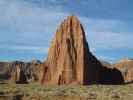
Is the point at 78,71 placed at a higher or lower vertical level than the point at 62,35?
lower

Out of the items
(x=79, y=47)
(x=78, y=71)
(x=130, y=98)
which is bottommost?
(x=130, y=98)

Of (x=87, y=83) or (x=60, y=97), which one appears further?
(x=87, y=83)

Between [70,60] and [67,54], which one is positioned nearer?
[70,60]

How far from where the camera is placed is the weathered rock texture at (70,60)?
10469cm

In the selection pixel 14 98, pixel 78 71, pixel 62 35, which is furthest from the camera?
pixel 62 35

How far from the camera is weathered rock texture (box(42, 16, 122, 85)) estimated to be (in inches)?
4122

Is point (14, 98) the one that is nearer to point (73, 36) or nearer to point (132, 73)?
point (73, 36)

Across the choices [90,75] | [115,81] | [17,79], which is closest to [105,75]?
[115,81]

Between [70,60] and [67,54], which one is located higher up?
[67,54]

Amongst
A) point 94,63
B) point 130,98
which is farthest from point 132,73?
point 130,98

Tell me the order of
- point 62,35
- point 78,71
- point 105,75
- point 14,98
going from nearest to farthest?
point 14,98, point 78,71, point 62,35, point 105,75

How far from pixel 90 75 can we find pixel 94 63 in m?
4.90

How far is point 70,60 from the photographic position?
106m

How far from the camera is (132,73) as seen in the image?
543 ft
